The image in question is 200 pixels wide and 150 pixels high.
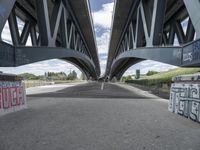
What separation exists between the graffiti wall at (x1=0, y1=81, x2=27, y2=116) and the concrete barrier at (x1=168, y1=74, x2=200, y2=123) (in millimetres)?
6457

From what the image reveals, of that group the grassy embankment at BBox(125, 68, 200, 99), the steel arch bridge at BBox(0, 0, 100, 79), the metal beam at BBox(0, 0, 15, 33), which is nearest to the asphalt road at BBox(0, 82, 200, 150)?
the metal beam at BBox(0, 0, 15, 33)

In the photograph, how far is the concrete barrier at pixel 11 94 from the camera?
8047mm

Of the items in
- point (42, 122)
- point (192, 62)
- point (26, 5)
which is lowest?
point (42, 122)

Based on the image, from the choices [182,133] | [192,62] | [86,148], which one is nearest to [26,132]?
[86,148]

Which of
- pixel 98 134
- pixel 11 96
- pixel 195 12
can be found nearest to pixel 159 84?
pixel 195 12

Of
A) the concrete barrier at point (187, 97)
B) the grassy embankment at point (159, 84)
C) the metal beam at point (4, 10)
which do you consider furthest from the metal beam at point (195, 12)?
the metal beam at point (4, 10)

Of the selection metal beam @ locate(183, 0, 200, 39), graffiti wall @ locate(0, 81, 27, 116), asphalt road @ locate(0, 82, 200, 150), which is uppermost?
metal beam @ locate(183, 0, 200, 39)

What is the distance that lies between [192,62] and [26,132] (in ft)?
38.9

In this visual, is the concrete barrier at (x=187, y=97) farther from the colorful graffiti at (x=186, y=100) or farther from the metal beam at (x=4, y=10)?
the metal beam at (x=4, y=10)

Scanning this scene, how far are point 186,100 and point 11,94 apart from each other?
6.59 m

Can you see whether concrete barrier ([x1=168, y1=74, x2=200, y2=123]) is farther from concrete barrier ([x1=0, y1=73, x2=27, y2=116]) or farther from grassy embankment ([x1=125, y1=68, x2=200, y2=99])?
grassy embankment ([x1=125, y1=68, x2=200, y2=99])

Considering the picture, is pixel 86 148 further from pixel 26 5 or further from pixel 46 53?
pixel 26 5

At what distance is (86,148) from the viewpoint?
4133mm

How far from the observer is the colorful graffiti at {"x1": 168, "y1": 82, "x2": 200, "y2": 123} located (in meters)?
6.87
